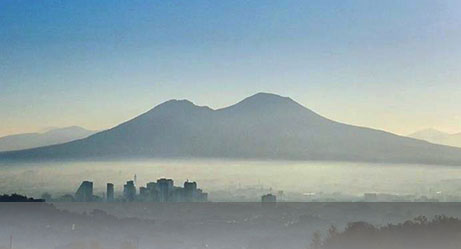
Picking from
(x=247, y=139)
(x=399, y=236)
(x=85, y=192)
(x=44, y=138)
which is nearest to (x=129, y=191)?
(x=85, y=192)

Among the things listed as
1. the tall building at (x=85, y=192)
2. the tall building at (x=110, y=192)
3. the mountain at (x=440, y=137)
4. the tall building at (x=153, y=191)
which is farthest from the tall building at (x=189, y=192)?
the mountain at (x=440, y=137)

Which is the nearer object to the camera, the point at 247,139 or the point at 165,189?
the point at 247,139

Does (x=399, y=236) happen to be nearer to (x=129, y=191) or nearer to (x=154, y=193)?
(x=154, y=193)

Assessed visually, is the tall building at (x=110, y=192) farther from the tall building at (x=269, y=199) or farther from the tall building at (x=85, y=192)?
the tall building at (x=269, y=199)

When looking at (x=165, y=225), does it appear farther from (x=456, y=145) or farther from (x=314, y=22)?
(x=456, y=145)

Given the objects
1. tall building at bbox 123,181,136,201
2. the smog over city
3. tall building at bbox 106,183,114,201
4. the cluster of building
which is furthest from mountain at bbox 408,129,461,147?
tall building at bbox 106,183,114,201

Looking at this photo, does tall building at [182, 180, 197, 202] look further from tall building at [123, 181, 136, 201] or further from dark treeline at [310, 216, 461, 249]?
dark treeline at [310, 216, 461, 249]
